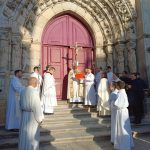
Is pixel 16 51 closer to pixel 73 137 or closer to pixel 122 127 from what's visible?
pixel 73 137

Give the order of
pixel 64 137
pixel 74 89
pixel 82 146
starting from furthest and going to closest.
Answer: pixel 74 89, pixel 64 137, pixel 82 146

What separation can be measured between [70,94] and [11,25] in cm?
304

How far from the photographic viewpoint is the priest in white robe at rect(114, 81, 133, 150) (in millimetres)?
4932

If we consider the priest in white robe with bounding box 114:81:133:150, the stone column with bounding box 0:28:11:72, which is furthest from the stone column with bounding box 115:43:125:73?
the stone column with bounding box 0:28:11:72

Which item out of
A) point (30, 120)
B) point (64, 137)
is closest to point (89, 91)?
point (64, 137)

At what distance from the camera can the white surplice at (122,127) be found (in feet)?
16.2

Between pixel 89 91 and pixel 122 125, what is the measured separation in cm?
275

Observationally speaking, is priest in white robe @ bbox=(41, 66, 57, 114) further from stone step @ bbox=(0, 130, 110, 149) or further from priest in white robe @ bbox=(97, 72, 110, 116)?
priest in white robe @ bbox=(97, 72, 110, 116)

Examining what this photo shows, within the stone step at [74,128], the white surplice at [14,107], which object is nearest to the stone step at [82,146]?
the stone step at [74,128]

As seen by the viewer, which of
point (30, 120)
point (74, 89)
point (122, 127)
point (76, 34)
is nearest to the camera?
point (30, 120)

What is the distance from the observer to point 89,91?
767 cm

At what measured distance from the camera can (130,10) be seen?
Answer: 339 inches

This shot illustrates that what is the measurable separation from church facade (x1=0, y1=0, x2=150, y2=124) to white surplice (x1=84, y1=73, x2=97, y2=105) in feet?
4.29

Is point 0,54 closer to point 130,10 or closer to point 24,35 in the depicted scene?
point 24,35
